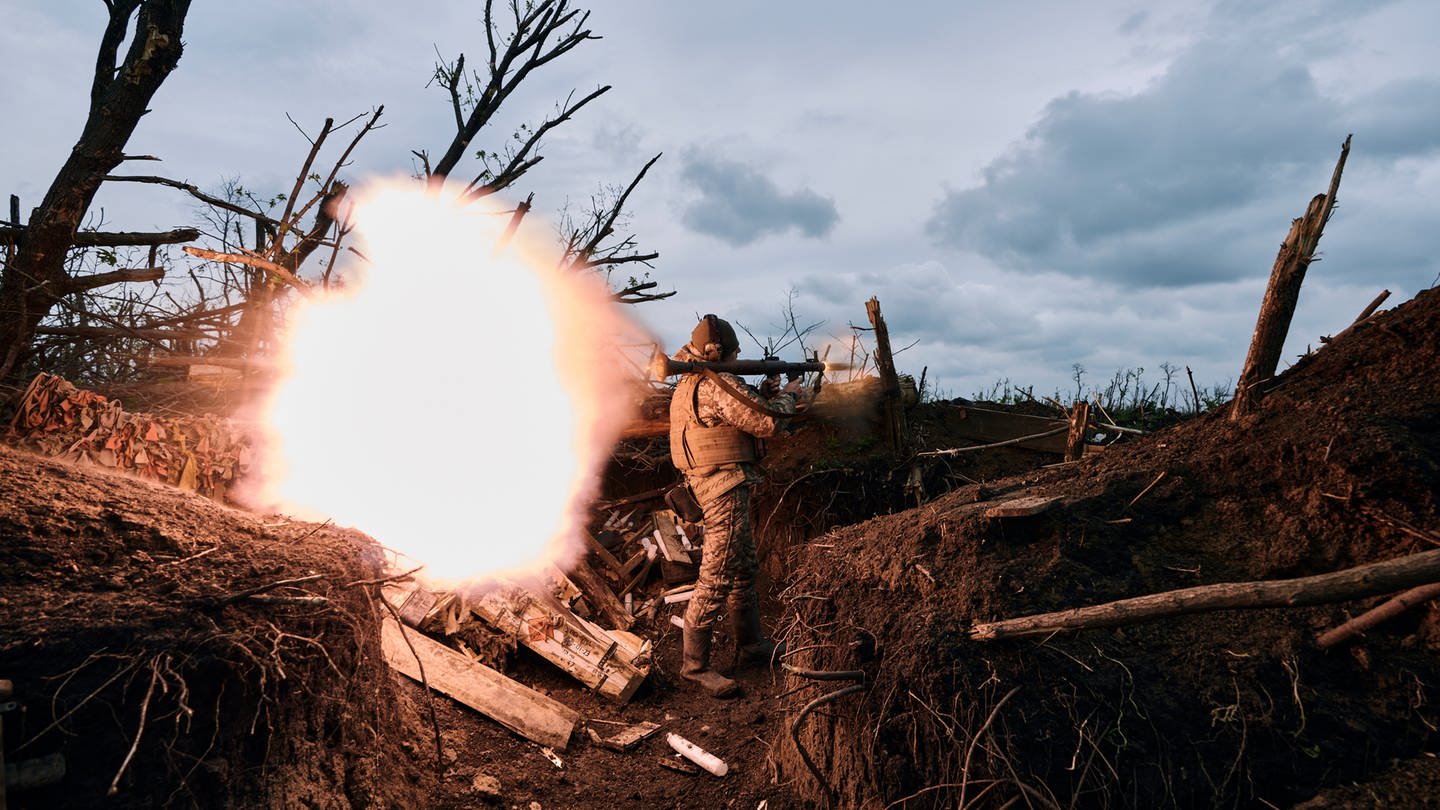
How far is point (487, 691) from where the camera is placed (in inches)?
234

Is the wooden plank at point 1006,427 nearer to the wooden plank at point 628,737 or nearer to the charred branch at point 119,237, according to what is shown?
the wooden plank at point 628,737

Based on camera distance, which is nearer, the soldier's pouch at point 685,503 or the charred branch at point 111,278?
the charred branch at point 111,278

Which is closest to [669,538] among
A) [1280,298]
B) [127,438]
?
[127,438]

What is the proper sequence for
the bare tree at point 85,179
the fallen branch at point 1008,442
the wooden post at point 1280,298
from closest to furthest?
1. the wooden post at point 1280,298
2. the bare tree at point 85,179
3. the fallen branch at point 1008,442

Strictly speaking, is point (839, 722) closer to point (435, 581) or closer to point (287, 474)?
point (435, 581)

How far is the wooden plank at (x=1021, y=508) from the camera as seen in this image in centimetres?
448

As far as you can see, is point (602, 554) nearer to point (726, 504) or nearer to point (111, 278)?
point (726, 504)

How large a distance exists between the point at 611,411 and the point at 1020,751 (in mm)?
6972

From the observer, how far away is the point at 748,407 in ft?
22.7

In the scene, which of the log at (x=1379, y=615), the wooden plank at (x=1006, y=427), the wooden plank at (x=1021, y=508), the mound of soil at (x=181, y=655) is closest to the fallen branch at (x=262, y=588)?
the mound of soil at (x=181, y=655)

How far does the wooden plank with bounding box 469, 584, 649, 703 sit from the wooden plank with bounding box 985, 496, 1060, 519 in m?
3.54

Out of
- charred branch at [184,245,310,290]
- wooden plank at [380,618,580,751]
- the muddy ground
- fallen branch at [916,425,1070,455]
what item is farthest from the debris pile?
charred branch at [184,245,310,290]

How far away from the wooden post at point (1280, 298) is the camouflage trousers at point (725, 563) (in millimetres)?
3834

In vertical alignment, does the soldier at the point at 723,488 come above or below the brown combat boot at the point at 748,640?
above
